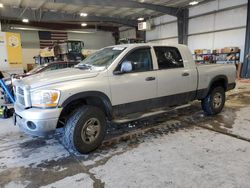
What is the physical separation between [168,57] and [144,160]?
212cm

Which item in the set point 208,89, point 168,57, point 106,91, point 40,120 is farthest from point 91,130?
point 208,89

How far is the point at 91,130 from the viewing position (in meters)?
3.06

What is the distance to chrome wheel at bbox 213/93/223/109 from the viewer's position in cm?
474

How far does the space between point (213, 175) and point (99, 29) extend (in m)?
20.1

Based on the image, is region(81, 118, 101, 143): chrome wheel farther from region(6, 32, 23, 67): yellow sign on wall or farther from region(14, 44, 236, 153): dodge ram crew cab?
region(6, 32, 23, 67): yellow sign on wall

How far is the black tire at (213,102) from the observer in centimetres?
464

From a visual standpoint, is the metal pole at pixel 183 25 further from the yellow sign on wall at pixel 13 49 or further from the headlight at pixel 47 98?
the headlight at pixel 47 98

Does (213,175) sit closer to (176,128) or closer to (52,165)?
(176,128)

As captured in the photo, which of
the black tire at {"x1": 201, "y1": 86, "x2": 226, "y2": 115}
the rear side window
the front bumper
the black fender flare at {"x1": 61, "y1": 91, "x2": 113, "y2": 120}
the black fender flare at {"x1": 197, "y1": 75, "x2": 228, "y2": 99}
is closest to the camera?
the front bumper

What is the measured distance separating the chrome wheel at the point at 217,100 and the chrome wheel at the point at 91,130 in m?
3.05

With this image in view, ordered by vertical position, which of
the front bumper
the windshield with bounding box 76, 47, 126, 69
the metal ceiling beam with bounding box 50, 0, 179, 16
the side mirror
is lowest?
the front bumper

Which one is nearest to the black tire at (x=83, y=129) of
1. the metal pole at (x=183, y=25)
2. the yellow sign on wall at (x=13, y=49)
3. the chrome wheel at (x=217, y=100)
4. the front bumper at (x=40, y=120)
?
the front bumper at (x=40, y=120)

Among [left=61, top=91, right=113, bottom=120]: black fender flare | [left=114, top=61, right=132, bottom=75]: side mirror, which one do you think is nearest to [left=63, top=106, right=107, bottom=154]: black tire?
[left=61, top=91, right=113, bottom=120]: black fender flare

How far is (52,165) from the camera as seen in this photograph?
280cm
